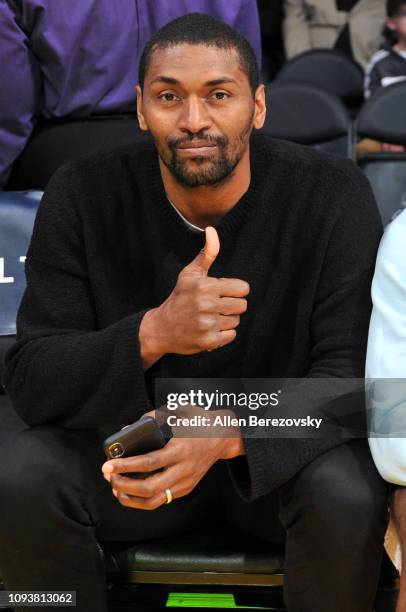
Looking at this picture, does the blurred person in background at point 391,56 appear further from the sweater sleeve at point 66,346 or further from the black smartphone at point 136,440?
the black smartphone at point 136,440

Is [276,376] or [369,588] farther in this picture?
[276,376]

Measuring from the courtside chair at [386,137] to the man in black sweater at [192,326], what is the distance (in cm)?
50

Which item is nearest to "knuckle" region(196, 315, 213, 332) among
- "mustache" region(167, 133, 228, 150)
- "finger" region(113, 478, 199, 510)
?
"finger" region(113, 478, 199, 510)

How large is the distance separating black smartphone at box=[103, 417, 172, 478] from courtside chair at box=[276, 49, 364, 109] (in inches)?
90.5

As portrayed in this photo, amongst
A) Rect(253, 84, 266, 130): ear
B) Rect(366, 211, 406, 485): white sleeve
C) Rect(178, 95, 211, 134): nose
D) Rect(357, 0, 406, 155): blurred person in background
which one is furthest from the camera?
Rect(357, 0, 406, 155): blurred person in background

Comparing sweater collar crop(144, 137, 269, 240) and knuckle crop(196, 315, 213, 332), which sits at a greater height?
sweater collar crop(144, 137, 269, 240)

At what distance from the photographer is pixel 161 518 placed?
1849mm

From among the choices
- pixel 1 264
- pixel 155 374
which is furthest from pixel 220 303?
pixel 1 264

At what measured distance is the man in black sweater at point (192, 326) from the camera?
1.69 meters

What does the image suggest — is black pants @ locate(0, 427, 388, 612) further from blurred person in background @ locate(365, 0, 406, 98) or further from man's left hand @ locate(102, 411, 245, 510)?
blurred person in background @ locate(365, 0, 406, 98)

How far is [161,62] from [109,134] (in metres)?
0.59

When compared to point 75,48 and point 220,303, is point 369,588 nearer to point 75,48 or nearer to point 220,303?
point 220,303

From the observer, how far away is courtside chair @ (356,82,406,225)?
8.16ft

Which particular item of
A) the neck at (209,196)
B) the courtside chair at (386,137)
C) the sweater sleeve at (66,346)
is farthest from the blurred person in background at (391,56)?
the sweater sleeve at (66,346)
